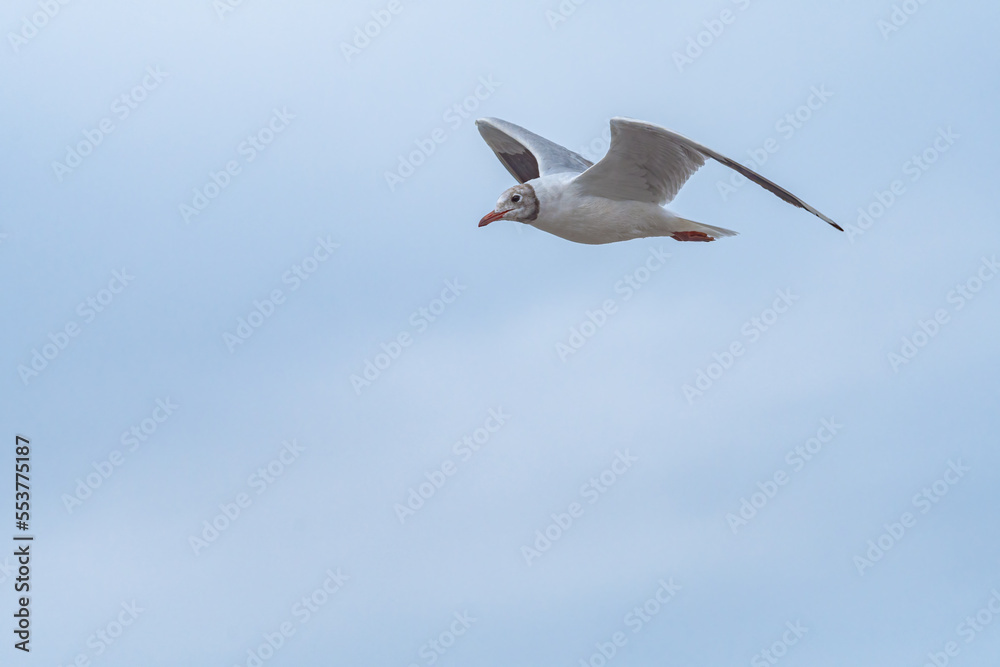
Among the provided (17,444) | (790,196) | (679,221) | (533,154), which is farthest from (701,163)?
(17,444)

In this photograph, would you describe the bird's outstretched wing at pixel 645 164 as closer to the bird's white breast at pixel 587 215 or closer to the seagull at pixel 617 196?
the seagull at pixel 617 196

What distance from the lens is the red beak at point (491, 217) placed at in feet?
53.8

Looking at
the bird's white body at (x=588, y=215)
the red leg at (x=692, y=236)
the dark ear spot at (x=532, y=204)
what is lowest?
the dark ear spot at (x=532, y=204)

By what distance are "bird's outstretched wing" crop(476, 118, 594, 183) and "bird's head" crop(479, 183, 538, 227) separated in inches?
90.1

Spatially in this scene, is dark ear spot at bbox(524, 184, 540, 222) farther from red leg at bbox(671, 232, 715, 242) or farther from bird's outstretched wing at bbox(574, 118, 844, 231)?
red leg at bbox(671, 232, 715, 242)

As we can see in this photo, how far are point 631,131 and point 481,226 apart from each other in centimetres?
240

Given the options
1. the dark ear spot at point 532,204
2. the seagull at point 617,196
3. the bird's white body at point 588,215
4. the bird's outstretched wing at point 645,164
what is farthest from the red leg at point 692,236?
the dark ear spot at point 532,204

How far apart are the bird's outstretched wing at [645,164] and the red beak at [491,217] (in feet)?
3.43

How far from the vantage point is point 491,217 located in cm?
1647

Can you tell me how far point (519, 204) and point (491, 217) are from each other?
1.38 feet

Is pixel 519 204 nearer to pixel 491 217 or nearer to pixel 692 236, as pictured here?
pixel 491 217

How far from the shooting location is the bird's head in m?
16.3

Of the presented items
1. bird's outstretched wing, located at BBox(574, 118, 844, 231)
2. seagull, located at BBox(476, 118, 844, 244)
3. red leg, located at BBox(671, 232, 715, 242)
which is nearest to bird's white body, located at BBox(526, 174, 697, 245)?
seagull, located at BBox(476, 118, 844, 244)

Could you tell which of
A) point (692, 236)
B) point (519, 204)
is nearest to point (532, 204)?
point (519, 204)
